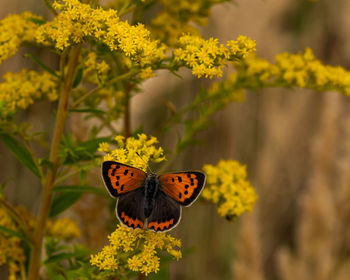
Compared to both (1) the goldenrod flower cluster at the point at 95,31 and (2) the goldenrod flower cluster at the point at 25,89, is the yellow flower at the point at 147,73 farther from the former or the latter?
(2) the goldenrod flower cluster at the point at 25,89

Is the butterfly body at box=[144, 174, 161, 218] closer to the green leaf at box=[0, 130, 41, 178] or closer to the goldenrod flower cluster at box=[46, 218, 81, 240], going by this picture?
the green leaf at box=[0, 130, 41, 178]

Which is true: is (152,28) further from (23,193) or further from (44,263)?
(23,193)

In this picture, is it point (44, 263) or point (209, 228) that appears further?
point (209, 228)

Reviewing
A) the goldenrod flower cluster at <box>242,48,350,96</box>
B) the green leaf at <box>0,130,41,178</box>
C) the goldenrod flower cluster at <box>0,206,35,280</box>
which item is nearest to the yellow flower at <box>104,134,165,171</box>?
the green leaf at <box>0,130,41,178</box>

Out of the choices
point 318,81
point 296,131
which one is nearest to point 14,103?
point 318,81

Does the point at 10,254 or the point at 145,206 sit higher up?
the point at 145,206

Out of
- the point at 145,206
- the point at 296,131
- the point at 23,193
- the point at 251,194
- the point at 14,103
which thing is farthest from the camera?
the point at 296,131

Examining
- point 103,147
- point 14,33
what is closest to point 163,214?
point 103,147
